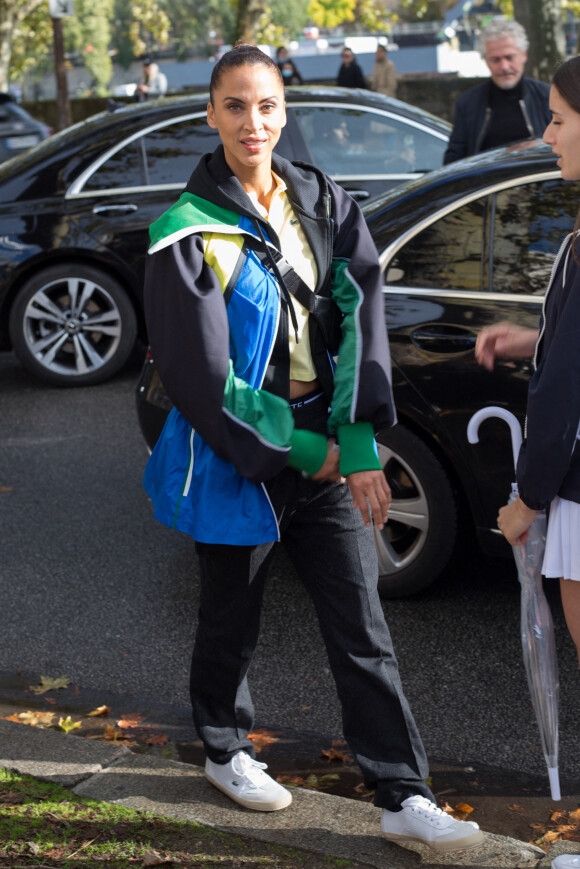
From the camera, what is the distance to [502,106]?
270 inches

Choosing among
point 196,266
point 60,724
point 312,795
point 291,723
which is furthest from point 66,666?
point 196,266

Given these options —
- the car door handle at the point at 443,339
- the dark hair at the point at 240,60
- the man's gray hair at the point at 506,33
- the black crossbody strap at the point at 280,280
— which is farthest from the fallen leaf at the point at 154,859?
the man's gray hair at the point at 506,33

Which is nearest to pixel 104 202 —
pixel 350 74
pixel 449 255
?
pixel 449 255

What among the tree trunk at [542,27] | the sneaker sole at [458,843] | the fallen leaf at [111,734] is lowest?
the fallen leaf at [111,734]

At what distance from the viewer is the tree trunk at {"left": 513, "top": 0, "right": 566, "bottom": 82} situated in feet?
55.5

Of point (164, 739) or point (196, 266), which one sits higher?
point (196, 266)

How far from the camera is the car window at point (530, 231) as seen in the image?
404cm

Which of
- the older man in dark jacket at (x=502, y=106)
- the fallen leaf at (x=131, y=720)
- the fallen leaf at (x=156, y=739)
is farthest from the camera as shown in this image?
the older man in dark jacket at (x=502, y=106)

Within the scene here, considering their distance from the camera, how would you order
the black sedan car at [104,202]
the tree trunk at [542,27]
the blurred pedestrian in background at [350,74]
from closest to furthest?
the black sedan car at [104,202] < the tree trunk at [542,27] < the blurred pedestrian in background at [350,74]

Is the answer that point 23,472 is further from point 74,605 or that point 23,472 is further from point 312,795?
point 312,795

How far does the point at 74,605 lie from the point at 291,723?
1.31 meters

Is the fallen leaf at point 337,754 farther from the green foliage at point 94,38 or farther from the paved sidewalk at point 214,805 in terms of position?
the green foliage at point 94,38

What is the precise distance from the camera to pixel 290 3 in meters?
116

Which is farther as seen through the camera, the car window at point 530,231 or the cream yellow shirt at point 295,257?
the car window at point 530,231
